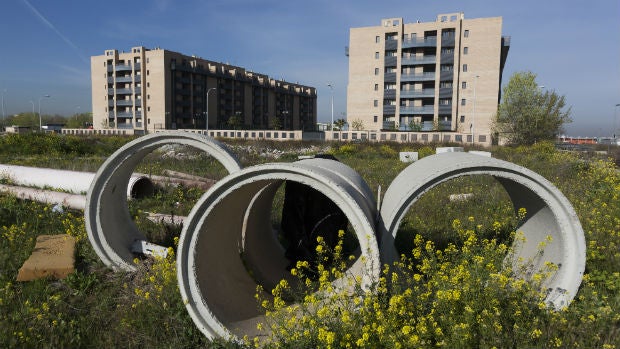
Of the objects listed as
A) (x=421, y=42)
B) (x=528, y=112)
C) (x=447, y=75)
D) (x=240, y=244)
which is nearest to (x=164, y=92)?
(x=421, y=42)

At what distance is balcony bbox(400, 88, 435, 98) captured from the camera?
50531 mm

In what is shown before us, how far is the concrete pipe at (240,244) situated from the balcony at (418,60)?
4862 cm

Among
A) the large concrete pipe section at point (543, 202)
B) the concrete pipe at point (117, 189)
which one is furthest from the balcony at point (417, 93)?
the large concrete pipe section at point (543, 202)

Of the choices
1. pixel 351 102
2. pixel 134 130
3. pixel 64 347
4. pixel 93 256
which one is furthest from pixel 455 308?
pixel 134 130

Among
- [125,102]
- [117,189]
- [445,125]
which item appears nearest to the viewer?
[117,189]

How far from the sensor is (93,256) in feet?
19.4

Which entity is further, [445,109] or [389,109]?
[389,109]

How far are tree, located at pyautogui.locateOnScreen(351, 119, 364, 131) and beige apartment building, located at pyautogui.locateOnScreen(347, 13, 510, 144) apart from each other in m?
0.45

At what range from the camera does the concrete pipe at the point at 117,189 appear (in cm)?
551

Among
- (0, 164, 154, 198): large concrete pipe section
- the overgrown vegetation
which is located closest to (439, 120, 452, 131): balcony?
the overgrown vegetation

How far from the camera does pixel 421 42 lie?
5006cm

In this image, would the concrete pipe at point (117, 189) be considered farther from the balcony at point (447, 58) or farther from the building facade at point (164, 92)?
the building facade at point (164, 92)

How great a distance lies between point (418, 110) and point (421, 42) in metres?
8.29

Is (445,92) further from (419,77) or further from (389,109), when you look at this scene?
(389,109)
